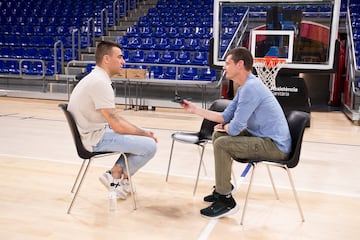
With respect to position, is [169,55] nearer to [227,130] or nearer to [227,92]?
[227,92]

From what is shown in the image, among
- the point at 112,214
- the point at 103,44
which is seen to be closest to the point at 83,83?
the point at 103,44

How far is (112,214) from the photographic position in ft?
10.7

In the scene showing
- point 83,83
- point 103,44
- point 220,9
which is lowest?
point 83,83

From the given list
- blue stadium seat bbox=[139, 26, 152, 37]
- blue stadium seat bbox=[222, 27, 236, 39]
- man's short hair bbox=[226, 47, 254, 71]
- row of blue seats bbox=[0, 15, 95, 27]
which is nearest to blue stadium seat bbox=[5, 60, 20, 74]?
row of blue seats bbox=[0, 15, 95, 27]

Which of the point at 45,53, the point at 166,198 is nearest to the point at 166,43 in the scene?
the point at 45,53

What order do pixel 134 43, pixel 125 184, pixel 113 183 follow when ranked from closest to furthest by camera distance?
pixel 113 183
pixel 125 184
pixel 134 43

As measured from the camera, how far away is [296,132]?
3.21 meters

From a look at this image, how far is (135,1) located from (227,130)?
11188 millimetres

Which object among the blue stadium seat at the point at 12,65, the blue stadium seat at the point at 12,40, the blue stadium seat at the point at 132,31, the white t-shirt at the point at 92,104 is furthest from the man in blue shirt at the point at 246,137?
the blue stadium seat at the point at 12,40

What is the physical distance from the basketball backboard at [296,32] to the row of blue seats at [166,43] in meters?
2.83

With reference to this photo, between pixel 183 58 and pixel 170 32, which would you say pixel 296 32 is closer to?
pixel 183 58

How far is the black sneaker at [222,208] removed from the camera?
3.18 m

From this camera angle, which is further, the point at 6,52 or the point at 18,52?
the point at 6,52

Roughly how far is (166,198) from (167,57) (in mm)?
7102
